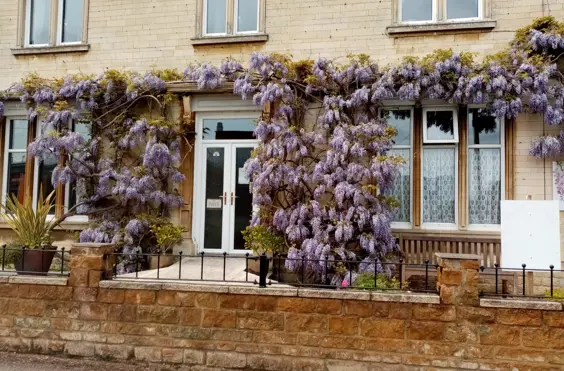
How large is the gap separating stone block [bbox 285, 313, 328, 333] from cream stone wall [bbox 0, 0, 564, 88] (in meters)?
4.90

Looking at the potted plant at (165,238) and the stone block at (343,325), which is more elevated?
the potted plant at (165,238)

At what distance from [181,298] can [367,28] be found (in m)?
5.60

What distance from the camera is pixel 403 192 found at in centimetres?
779

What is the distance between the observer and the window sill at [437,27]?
7.49 m

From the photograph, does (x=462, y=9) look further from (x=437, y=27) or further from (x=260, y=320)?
(x=260, y=320)

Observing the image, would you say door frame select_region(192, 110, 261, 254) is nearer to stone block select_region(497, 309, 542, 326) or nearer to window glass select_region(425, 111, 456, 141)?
window glass select_region(425, 111, 456, 141)

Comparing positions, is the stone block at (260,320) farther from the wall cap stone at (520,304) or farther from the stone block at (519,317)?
the stone block at (519,317)

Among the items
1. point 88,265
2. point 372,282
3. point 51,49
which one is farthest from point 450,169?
point 51,49

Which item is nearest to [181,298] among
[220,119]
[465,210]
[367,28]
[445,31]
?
[220,119]

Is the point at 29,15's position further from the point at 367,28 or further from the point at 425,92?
the point at 425,92

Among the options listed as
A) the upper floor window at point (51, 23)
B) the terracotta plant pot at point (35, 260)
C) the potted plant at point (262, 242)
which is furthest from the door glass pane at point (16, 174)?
the potted plant at point (262, 242)

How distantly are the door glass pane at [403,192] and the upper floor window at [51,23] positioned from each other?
6722 millimetres

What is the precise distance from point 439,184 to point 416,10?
10.2 feet

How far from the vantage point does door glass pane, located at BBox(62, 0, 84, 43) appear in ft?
30.0
